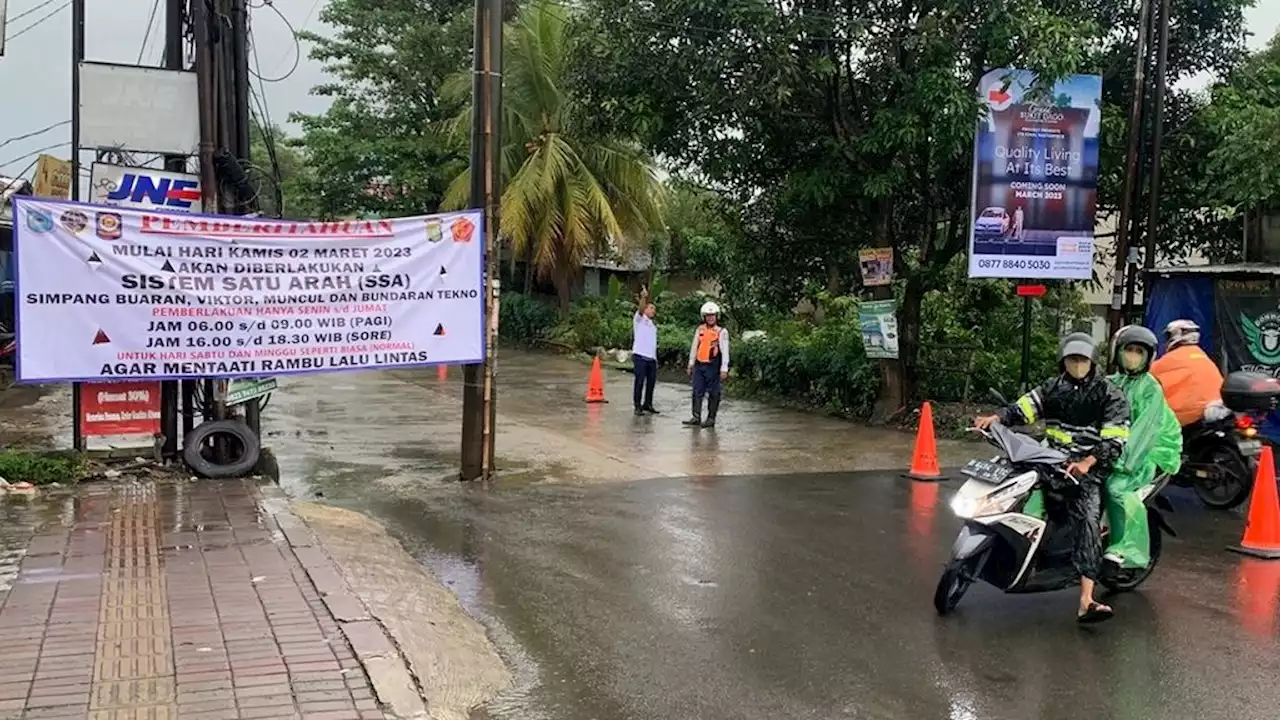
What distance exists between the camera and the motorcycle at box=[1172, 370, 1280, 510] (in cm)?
929

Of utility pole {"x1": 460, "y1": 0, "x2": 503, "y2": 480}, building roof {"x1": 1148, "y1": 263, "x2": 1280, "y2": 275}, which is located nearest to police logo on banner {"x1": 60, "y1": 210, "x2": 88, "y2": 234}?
utility pole {"x1": 460, "y1": 0, "x2": 503, "y2": 480}

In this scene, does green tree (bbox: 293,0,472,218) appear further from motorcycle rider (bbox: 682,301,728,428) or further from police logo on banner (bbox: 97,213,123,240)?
police logo on banner (bbox: 97,213,123,240)

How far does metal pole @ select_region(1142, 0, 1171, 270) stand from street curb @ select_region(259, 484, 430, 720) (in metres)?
10.7

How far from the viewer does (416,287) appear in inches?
378

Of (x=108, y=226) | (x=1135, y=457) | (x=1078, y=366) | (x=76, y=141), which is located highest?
(x=76, y=141)

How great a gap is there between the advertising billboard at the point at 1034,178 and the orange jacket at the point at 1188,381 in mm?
4035

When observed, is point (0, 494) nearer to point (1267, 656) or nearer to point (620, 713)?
point (620, 713)

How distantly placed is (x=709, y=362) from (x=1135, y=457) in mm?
8239

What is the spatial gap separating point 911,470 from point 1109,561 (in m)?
4.61

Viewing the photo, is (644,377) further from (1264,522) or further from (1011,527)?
(1011,527)

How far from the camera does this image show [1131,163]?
13.2 meters

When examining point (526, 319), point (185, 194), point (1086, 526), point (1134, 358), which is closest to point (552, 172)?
point (526, 319)

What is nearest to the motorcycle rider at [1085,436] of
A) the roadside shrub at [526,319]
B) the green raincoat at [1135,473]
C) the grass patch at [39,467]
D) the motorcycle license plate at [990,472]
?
the green raincoat at [1135,473]

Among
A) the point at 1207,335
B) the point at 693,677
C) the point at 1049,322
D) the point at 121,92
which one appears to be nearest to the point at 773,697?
the point at 693,677
